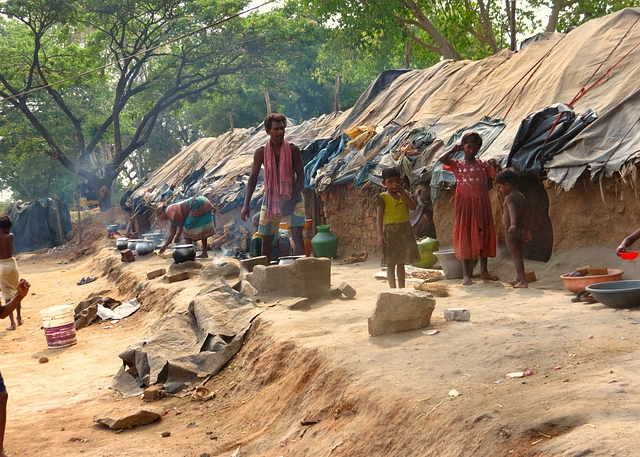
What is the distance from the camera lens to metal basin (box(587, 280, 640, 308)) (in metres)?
4.63

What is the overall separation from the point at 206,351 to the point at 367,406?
8.64 feet

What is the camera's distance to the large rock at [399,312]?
4.59m

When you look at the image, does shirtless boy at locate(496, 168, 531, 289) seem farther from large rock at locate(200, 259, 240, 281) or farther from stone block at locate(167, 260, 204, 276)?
stone block at locate(167, 260, 204, 276)

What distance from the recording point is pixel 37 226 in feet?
80.4

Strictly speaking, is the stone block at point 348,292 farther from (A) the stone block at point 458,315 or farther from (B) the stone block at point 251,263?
(A) the stone block at point 458,315

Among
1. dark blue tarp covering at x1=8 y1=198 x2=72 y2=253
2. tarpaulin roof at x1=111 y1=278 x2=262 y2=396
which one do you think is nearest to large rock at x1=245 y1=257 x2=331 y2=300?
tarpaulin roof at x1=111 y1=278 x2=262 y2=396

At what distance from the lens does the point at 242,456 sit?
12.4 feet

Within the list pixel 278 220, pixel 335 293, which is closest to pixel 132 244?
pixel 278 220

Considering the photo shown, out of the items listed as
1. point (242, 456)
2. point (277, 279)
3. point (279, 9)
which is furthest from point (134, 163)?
point (242, 456)

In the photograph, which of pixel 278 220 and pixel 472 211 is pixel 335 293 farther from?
pixel 472 211

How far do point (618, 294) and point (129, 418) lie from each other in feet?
12.0

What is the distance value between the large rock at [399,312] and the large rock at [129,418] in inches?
68.1

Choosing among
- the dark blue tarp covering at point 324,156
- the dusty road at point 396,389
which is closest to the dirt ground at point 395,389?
the dusty road at point 396,389

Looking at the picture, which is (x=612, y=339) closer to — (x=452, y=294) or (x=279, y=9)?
(x=452, y=294)
